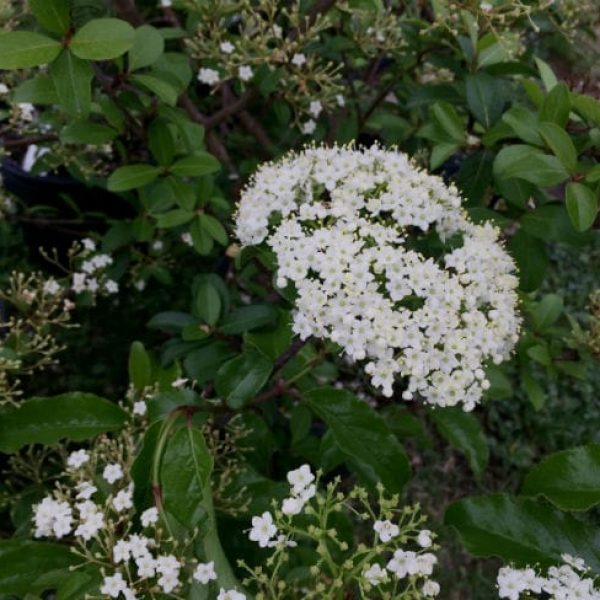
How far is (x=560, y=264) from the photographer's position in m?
3.33

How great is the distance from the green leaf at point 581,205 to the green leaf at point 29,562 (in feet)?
3.60

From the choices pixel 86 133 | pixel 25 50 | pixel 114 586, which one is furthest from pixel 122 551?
pixel 86 133

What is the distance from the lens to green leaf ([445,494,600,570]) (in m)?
1.30

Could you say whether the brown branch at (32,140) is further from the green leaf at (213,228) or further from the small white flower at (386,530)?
the small white flower at (386,530)

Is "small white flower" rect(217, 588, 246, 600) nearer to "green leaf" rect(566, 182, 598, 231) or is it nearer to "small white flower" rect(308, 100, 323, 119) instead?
"green leaf" rect(566, 182, 598, 231)

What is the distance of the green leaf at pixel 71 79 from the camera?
1380 mm

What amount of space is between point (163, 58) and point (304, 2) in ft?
1.20

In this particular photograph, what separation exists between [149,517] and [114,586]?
12 cm

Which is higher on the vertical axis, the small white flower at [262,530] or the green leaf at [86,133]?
the green leaf at [86,133]

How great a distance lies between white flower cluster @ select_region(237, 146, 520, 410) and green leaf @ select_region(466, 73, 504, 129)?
397mm

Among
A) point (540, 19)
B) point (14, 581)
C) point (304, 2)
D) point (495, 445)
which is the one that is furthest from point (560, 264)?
point (14, 581)

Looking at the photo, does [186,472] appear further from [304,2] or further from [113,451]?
[304,2]

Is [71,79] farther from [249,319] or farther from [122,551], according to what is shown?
[122,551]

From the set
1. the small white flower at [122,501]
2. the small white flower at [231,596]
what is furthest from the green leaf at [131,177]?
the small white flower at [231,596]
